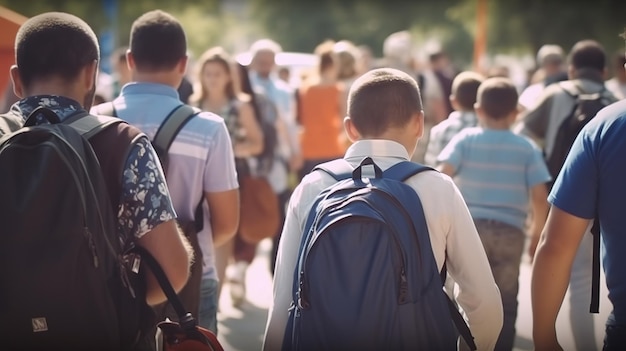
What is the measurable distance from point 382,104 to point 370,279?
72cm

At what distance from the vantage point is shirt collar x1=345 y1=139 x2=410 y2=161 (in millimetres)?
3467

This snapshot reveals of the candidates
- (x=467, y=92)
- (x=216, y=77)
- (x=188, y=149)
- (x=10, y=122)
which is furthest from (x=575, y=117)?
(x=10, y=122)

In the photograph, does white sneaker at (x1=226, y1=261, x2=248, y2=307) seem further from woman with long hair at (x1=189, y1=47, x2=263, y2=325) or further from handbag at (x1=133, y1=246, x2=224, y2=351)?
handbag at (x1=133, y1=246, x2=224, y2=351)

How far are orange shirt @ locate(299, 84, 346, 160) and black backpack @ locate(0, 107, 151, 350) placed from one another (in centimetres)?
669

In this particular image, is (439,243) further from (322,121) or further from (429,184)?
(322,121)

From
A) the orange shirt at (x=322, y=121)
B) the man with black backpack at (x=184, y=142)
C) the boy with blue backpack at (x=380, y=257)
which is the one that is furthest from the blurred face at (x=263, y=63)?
the boy with blue backpack at (x=380, y=257)

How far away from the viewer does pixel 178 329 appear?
3.33m

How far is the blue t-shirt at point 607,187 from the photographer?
3.28m

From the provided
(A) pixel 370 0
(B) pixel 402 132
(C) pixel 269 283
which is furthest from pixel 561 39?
(B) pixel 402 132

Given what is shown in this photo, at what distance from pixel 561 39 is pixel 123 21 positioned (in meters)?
19.6

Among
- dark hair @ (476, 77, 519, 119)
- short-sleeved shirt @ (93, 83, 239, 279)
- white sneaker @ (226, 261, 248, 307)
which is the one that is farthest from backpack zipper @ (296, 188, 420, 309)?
white sneaker @ (226, 261, 248, 307)

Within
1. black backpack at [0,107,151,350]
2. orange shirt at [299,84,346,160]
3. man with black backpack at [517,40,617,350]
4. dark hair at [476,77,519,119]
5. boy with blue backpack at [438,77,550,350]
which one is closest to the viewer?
black backpack at [0,107,151,350]

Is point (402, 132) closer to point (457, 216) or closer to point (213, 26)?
point (457, 216)

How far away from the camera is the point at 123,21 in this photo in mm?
42812
